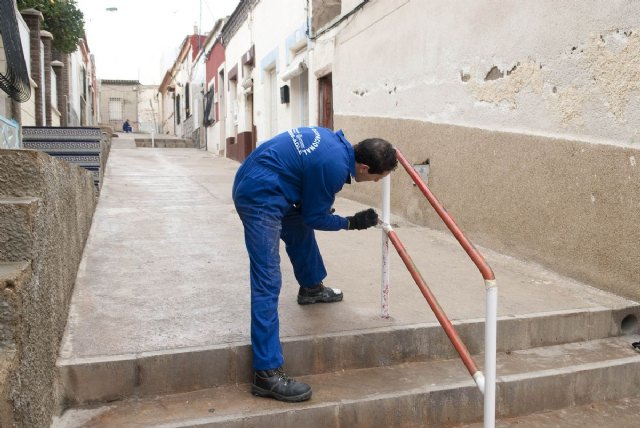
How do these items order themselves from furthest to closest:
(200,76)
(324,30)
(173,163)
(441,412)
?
(200,76)
(173,163)
(324,30)
(441,412)

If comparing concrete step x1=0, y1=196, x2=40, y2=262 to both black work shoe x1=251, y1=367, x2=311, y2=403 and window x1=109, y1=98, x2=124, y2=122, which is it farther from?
window x1=109, y1=98, x2=124, y2=122

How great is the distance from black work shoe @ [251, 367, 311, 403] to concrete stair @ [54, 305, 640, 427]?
4 centimetres

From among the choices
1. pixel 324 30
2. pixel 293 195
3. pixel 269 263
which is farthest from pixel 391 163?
pixel 324 30

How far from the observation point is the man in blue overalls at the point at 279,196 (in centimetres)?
262

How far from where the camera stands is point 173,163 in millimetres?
13641

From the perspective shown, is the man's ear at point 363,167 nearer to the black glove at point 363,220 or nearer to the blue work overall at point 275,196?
the blue work overall at point 275,196

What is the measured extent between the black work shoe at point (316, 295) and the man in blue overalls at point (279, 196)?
0.68 m

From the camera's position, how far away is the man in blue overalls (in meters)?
2.62

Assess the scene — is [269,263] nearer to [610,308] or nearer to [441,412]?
[441,412]

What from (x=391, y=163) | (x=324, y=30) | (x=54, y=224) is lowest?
(x=54, y=224)

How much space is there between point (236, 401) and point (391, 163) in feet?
4.45

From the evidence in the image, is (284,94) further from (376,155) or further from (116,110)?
(116,110)

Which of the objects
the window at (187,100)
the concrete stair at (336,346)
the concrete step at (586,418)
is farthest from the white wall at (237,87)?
the concrete step at (586,418)

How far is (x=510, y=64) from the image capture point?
15.0 ft
